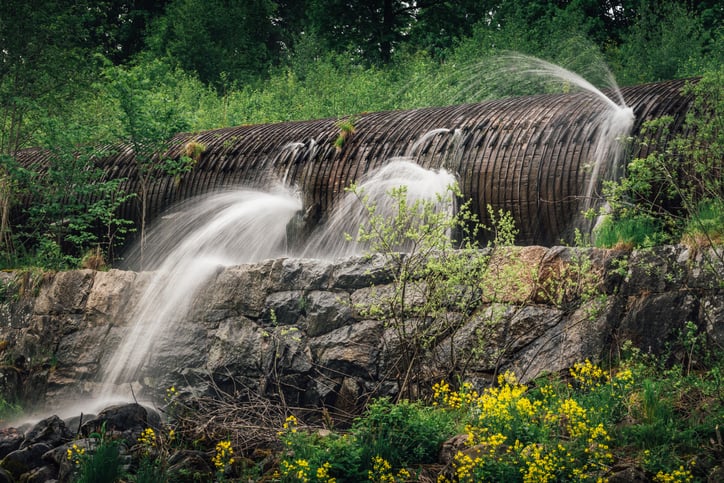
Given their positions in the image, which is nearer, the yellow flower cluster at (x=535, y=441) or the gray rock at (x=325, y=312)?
the yellow flower cluster at (x=535, y=441)

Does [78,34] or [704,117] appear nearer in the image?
[704,117]

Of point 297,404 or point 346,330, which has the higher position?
point 346,330

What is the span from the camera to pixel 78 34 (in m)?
16.0

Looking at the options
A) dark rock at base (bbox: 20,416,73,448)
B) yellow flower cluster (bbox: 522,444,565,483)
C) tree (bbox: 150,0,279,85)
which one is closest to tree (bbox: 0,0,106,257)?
tree (bbox: 150,0,279,85)

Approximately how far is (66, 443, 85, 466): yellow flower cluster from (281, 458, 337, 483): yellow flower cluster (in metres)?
1.60

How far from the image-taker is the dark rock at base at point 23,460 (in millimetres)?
6773

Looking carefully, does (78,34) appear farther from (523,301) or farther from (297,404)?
(523,301)

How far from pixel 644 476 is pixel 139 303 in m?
5.75

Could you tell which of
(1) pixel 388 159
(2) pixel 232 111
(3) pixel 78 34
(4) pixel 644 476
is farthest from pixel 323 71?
(4) pixel 644 476

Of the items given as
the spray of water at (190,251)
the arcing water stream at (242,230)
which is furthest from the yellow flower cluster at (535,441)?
the spray of water at (190,251)

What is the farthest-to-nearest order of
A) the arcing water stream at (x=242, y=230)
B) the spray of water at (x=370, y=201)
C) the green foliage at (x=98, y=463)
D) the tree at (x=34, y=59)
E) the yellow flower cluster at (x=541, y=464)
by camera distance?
the tree at (x=34, y=59)
the spray of water at (x=370, y=201)
the arcing water stream at (x=242, y=230)
the green foliage at (x=98, y=463)
the yellow flower cluster at (x=541, y=464)

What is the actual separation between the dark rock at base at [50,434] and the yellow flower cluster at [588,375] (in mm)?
4323

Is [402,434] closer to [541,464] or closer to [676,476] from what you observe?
[541,464]

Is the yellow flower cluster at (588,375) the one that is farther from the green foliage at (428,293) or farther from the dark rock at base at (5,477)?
the dark rock at base at (5,477)
